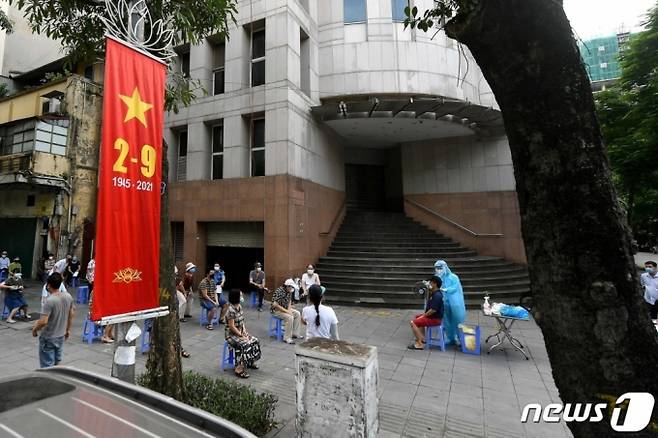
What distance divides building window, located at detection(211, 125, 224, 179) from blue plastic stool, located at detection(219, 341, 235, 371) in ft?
30.3

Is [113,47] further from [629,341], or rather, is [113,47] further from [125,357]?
[629,341]

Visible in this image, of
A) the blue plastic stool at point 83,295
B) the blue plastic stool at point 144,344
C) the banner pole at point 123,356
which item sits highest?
the banner pole at point 123,356

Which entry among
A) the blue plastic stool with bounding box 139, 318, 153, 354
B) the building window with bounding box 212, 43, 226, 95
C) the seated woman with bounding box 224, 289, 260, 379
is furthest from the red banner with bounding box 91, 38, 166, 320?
the building window with bounding box 212, 43, 226, 95

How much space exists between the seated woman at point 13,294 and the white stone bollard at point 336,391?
29.8 feet

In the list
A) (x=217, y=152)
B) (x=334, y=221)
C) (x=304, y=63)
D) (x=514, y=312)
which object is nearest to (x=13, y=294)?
(x=217, y=152)

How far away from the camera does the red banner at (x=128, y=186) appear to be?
9.84 feet

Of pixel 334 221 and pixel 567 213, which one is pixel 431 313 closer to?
pixel 567 213

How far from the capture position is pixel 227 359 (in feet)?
19.5

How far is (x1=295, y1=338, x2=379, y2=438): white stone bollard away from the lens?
3.07 meters

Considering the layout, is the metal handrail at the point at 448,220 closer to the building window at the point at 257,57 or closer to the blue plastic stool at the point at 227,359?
the building window at the point at 257,57

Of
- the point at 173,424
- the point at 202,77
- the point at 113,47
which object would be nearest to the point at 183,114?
the point at 202,77

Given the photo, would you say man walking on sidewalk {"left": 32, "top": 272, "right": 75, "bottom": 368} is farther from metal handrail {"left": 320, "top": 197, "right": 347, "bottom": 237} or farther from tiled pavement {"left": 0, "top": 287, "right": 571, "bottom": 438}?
metal handrail {"left": 320, "top": 197, "right": 347, "bottom": 237}

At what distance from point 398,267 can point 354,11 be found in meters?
11.6

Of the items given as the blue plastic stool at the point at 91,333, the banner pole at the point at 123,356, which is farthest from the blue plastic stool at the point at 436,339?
the blue plastic stool at the point at 91,333
